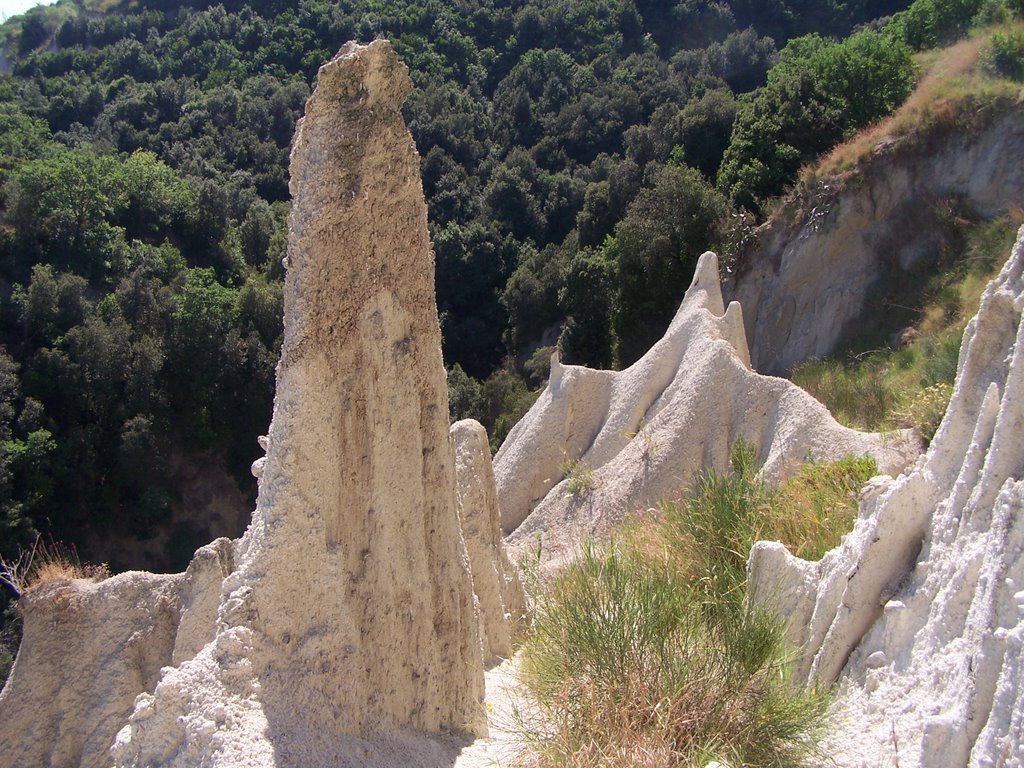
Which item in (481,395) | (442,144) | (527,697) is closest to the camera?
(527,697)

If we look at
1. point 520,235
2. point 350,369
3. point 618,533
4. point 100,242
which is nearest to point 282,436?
point 350,369

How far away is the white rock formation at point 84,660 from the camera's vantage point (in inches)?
284

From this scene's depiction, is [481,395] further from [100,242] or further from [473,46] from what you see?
[473,46]

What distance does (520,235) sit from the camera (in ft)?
121

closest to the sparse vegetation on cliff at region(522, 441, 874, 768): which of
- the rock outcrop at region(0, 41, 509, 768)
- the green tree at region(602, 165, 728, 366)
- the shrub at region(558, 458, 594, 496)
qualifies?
the rock outcrop at region(0, 41, 509, 768)

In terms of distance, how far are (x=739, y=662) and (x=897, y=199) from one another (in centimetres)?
1874

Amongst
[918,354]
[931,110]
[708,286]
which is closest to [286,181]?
[931,110]

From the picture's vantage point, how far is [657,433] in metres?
12.2

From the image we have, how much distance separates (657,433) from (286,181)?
27623mm

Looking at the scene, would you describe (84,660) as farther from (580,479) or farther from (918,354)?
(918,354)

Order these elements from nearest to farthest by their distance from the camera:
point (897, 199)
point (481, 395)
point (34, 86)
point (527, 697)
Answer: point (527, 697)
point (897, 199)
point (481, 395)
point (34, 86)

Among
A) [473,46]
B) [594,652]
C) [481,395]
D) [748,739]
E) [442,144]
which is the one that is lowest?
[748,739]

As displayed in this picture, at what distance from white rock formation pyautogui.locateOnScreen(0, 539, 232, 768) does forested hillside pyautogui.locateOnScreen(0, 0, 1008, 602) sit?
18343mm

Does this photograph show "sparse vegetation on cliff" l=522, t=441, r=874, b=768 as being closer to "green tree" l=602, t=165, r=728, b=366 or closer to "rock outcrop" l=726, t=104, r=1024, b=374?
"rock outcrop" l=726, t=104, r=1024, b=374
